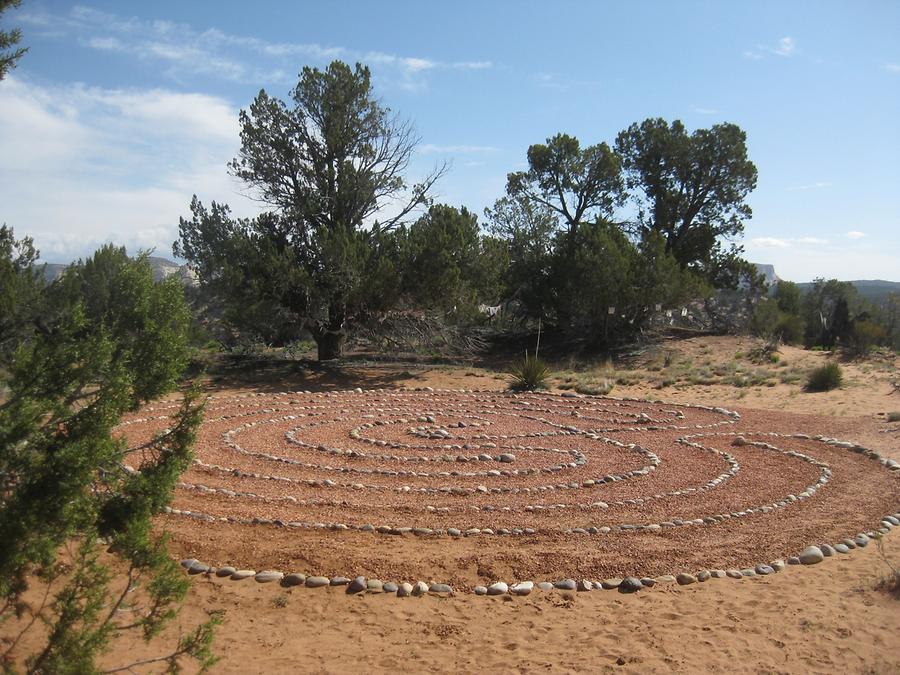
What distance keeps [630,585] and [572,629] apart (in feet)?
2.98

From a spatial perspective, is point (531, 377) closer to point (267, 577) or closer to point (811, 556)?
point (811, 556)

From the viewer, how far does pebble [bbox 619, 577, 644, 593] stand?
221 inches

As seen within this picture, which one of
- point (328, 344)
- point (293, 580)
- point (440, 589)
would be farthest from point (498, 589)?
point (328, 344)

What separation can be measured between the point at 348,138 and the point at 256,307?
601cm

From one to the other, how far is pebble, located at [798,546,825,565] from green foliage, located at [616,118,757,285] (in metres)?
24.8

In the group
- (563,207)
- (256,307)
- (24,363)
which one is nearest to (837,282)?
(563,207)

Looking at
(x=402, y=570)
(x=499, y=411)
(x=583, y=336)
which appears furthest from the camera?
(x=583, y=336)

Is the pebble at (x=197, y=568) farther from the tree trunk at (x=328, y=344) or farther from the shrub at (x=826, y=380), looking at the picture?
the shrub at (x=826, y=380)

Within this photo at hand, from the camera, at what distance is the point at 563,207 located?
98.7 ft

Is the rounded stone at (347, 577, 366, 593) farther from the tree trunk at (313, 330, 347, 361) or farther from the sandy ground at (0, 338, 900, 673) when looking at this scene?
the tree trunk at (313, 330, 347, 361)

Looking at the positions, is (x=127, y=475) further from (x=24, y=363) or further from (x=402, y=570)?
(x=402, y=570)

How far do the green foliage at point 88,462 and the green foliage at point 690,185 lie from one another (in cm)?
2773

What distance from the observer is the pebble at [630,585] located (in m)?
5.62

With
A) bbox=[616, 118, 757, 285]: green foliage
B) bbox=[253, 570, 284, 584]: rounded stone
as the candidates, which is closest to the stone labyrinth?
bbox=[253, 570, 284, 584]: rounded stone
